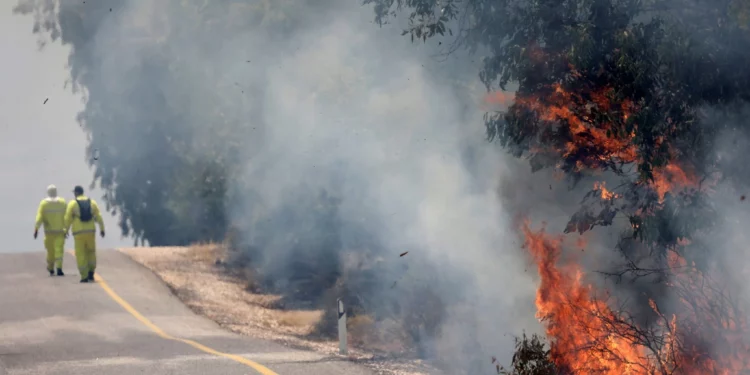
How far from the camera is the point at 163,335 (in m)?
16.9

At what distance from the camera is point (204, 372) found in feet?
40.2

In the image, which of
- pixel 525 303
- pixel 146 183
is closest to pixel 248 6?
pixel 525 303

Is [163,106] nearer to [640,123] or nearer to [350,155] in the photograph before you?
[350,155]

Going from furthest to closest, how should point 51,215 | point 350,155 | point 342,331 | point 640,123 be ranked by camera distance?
point 51,215
point 350,155
point 342,331
point 640,123

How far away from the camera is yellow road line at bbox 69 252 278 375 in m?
12.8

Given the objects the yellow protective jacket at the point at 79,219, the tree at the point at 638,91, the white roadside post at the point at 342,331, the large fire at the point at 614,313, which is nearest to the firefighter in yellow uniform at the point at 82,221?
the yellow protective jacket at the point at 79,219

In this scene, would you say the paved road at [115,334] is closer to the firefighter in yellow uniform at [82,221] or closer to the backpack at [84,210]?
the firefighter in yellow uniform at [82,221]

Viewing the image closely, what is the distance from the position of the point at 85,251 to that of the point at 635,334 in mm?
13527

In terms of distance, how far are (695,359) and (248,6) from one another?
1418 cm

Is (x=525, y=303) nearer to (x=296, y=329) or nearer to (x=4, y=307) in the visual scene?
(x=296, y=329)

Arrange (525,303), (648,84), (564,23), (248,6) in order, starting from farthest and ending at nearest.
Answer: (248,6), (525,303), (564,23), (648,84)

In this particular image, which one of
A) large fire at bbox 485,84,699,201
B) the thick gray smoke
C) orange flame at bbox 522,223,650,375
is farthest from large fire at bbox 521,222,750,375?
the thick gray smoke

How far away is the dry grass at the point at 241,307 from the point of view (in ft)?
55.6

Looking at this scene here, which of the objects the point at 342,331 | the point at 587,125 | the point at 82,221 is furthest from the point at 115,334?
the point at 587,125
